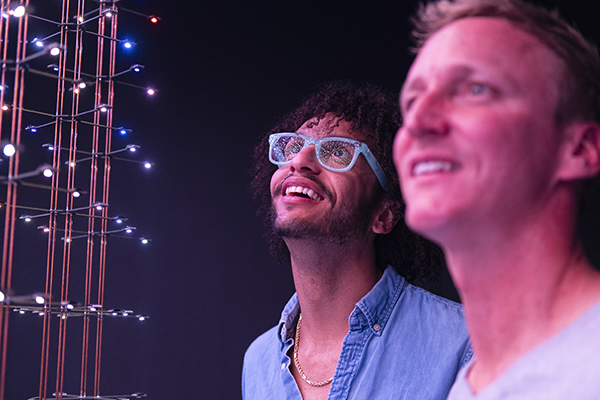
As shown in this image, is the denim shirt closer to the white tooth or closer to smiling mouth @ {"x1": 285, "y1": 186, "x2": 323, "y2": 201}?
smiling mouth @ {"x1": 285, "y1": 186, "x2": 323, "y2": 201}

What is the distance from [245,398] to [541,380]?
58.8 inches

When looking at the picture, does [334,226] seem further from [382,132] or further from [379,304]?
[382,132]

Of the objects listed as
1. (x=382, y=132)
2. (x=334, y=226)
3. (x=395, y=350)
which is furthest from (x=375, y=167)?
(x=395, y=350)

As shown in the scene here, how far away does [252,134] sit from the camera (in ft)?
11.3

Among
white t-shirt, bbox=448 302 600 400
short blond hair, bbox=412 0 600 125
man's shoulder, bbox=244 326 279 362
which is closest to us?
white t-shirt, bbox=448 302 600 400

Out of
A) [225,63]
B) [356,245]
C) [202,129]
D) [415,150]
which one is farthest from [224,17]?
[415,150]

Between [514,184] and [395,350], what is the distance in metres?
1.07

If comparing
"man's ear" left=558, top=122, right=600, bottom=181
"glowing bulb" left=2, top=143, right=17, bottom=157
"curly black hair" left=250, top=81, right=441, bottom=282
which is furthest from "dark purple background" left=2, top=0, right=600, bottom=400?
"man's ear" left=558, top=122, right=600, bottom=181

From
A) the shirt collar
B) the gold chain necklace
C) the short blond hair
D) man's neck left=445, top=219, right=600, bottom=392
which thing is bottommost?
the gold chain necklace

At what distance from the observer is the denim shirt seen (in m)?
1.57

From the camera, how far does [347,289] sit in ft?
5.85

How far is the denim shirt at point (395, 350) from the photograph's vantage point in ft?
5.15

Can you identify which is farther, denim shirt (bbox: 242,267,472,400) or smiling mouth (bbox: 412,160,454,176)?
denim shirt (bbox: 242,267,472,400)

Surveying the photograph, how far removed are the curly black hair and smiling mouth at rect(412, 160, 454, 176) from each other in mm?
1182
